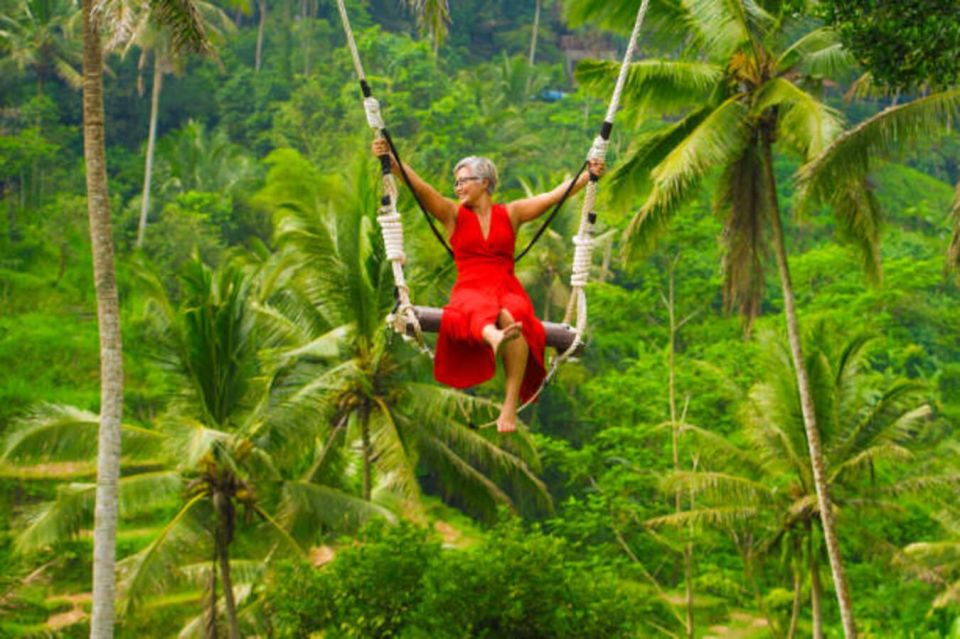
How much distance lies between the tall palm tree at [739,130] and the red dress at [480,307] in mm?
7787

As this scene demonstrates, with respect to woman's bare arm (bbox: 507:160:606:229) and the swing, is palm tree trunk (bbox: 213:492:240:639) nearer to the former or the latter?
the swing

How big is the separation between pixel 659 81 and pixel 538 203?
8877 millimetres

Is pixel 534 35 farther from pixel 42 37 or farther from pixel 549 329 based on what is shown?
pixel 549 329

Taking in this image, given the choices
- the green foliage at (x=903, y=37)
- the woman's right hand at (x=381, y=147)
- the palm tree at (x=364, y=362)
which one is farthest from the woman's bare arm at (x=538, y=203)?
the palm tree at (x=364, y=362)

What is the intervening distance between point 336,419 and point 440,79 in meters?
28.8

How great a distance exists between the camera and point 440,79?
4662 centimetres

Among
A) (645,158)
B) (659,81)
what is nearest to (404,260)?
(659,81)

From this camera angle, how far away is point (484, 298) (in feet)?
23.7

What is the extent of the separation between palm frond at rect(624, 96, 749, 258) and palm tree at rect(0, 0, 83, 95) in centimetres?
2746

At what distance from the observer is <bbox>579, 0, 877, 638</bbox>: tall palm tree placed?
15.5 metres

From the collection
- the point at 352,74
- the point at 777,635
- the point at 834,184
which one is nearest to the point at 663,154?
the point at 834,184

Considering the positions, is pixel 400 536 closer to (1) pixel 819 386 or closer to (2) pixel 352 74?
(1) pixel 819 386

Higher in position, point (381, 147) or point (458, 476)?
point (381, 147)

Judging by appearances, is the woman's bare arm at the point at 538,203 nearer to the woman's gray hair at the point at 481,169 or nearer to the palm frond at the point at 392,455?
the woman's gray hair at the point at 481,169
